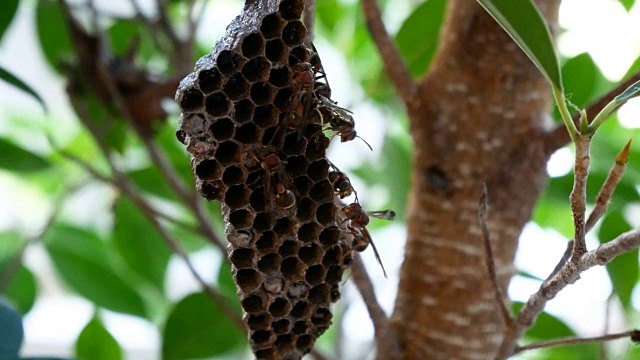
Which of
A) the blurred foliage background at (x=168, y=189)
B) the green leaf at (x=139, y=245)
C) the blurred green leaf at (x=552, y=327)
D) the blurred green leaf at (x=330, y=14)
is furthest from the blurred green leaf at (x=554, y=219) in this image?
the green leaf at (x=139, y=245)

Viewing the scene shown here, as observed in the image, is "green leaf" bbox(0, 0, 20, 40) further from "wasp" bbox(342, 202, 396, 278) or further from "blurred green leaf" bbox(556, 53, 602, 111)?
"blurred green leaf" bbox(556, 53, 602, 111)

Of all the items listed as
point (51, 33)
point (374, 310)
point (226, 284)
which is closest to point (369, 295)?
point (374, 310)

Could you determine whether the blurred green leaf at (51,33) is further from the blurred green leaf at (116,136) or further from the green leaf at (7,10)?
the green leaf at (7,10)

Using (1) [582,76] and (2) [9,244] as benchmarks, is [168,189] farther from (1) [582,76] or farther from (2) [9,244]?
(1) [582,76]

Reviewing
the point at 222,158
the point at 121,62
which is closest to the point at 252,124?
the point at 222,158

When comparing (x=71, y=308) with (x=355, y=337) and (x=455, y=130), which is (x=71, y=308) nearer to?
(x=355, y=337)

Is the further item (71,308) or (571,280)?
(71,308)
